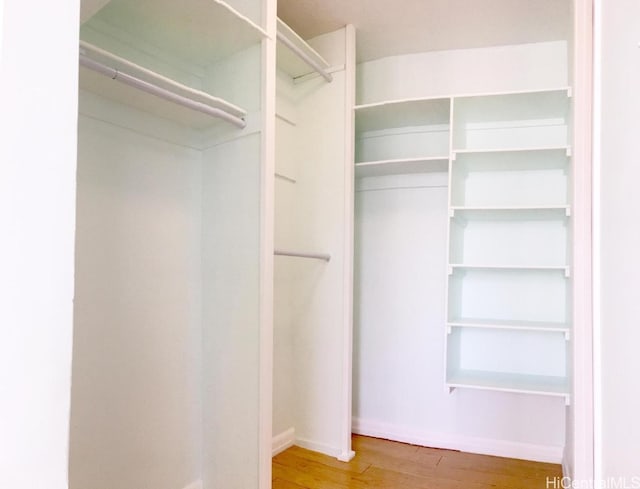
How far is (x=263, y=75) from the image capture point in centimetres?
188

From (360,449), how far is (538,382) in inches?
43.3

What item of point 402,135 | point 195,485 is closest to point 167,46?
point 402,135

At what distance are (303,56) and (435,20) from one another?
0.78m

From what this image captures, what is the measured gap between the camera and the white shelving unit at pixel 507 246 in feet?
8.29

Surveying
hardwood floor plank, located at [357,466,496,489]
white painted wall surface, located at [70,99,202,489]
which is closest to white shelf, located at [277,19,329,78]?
white painted wall surface, located at [70,99,202,489]

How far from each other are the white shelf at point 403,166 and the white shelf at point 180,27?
1.08 metres

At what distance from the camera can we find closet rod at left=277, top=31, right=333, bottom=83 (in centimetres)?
221

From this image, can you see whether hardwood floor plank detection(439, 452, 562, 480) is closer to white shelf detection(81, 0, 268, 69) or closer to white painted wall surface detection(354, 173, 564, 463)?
white painted wall surface detection(354, 173, 564, 463)

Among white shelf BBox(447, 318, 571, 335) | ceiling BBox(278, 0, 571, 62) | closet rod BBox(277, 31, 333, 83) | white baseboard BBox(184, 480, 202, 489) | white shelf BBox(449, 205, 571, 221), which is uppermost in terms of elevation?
ceiling BBox(278, 0, 571, 62)

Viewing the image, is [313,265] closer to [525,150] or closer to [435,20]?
[525,150]

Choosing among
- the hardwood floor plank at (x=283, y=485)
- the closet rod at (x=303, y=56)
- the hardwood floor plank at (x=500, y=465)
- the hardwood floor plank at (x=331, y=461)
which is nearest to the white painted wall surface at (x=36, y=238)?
the closet rod at (x=303, y=56)

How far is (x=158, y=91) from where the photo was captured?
1592 mm
